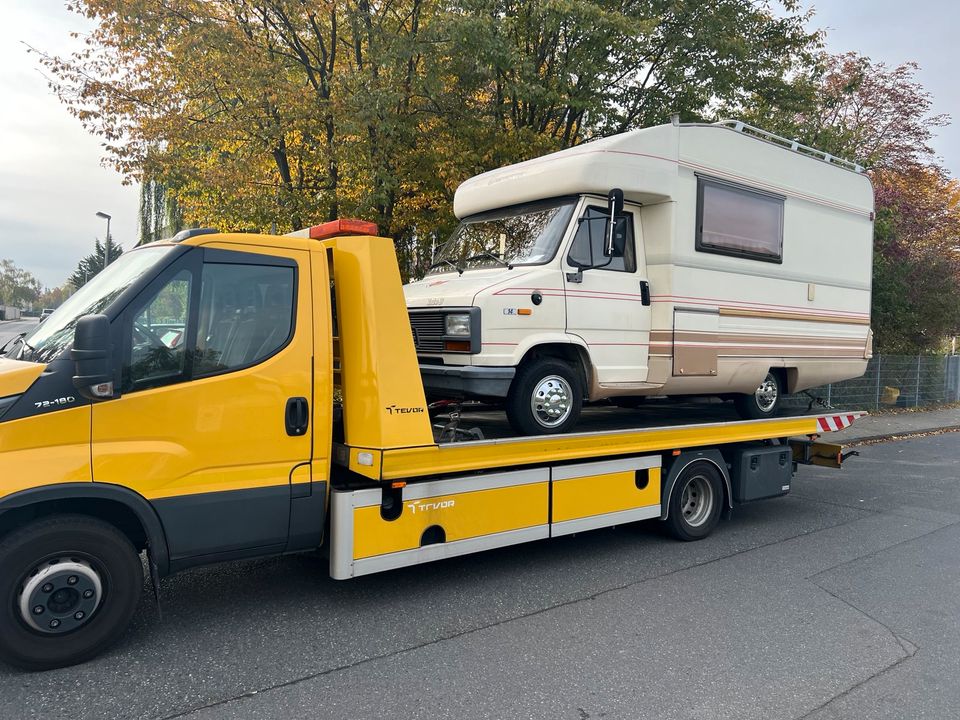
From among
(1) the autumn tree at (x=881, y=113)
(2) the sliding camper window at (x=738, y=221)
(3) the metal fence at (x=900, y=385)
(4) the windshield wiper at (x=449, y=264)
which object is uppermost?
(1) the autumn tree at (x=881, y=113)

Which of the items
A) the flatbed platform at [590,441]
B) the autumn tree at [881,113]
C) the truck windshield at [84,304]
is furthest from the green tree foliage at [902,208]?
the truck windshield at [84,304]

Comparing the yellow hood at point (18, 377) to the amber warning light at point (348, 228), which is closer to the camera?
the yellow hood at point (18, 377)

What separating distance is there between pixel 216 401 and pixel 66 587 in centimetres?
123

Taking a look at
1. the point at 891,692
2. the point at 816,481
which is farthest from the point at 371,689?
the point at 816,481

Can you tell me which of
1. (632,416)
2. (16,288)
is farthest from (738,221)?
(16,288)

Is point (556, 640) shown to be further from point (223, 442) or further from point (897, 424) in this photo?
point (897, 424)

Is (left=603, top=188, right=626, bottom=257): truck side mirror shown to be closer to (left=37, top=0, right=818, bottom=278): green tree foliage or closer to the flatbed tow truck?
the flatbed tow truck

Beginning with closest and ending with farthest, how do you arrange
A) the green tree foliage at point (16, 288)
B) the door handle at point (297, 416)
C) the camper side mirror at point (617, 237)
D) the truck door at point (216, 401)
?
the truck door at point (216, 401) → the door handle at point (297, 416) → the camper side mirror at point (617, 237) → the green tree foliage at point (16, 288)

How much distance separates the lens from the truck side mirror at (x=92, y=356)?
3.54 meters

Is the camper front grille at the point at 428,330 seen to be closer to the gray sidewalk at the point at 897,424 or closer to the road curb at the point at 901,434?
the gray sidewalk at the point at 897,424

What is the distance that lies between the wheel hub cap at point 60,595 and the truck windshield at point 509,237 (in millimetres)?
3754

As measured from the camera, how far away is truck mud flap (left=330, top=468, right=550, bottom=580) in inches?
178

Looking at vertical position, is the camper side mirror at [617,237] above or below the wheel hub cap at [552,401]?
above

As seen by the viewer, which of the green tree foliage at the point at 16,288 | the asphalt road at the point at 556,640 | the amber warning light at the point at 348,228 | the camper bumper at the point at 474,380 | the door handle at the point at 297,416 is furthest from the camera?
the green tree foliage at the point at 16,288
